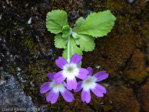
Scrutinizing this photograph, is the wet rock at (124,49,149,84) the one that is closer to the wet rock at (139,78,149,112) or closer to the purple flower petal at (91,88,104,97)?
the wet rock at (139,78,149,112)

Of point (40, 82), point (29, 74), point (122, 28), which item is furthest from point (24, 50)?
point (122, 28)

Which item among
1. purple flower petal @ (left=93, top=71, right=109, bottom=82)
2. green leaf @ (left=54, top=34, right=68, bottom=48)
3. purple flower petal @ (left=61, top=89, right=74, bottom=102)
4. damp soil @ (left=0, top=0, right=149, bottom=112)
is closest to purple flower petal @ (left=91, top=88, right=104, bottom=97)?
purple flower petal @ (left=93, top=71, right=109, bottom=82)

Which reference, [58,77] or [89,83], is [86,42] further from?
[58,77]

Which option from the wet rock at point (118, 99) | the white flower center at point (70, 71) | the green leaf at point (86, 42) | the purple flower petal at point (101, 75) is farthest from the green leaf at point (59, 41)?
the wet rock at point (118, 99)

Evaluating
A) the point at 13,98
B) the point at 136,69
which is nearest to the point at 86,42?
the point at 136,69

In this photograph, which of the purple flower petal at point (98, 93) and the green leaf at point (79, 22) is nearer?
the purple flower petal at point (98, 93)

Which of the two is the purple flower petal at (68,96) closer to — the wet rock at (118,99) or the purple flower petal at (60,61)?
Answer: the purple flower petal at (60,61)
